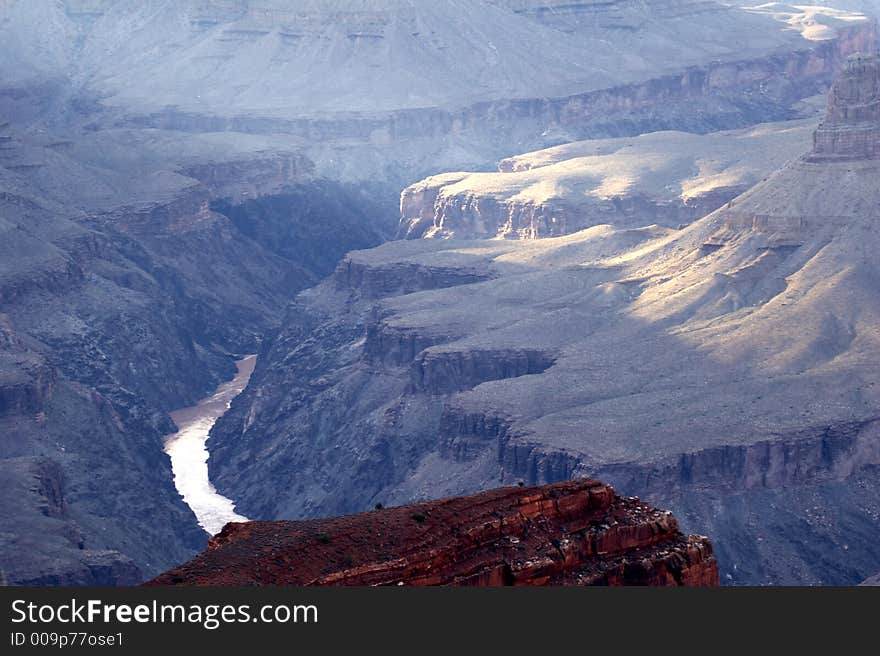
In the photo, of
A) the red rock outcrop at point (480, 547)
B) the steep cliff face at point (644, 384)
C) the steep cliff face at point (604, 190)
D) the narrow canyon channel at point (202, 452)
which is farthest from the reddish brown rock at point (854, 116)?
the red rock outcrop at point (480, 547)

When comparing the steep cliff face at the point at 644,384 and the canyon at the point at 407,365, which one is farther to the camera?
the canyon at the point at 407,365

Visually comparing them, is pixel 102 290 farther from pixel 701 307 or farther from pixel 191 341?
pixel 701 307

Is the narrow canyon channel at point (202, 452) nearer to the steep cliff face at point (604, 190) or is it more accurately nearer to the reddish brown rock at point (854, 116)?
the steep cliff face at point (604, 190)

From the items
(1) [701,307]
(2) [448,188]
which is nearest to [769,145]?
(2) [448,188]

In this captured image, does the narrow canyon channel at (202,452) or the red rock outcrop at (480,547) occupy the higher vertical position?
the red rock outcrop at (480,547)

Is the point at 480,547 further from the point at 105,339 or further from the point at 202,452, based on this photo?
the point at 105,339

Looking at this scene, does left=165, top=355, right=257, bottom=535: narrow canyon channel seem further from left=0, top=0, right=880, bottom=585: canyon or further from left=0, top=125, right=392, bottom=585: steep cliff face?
left=0, top=125, right=392, bottom=585: steep cliff face
